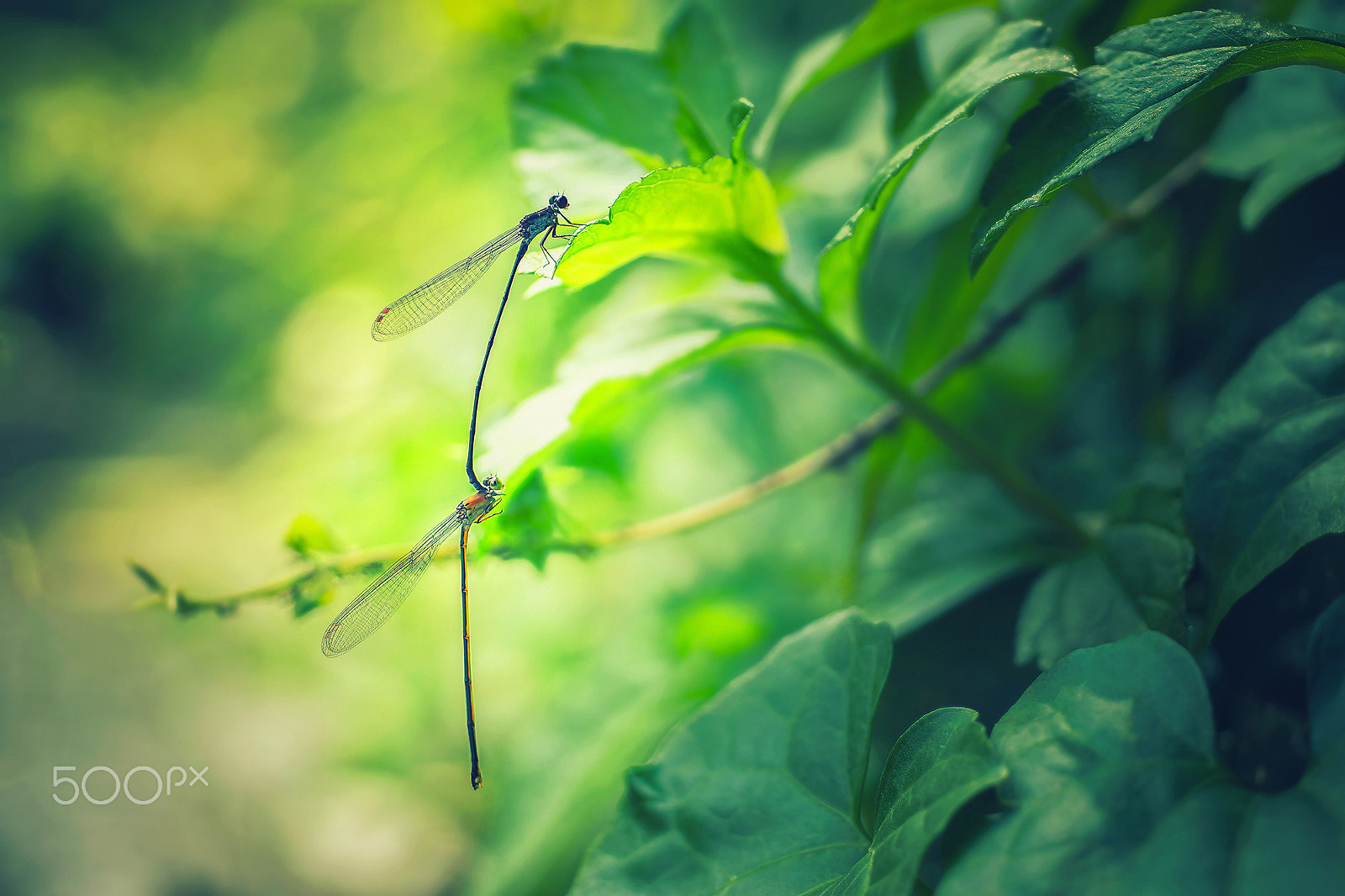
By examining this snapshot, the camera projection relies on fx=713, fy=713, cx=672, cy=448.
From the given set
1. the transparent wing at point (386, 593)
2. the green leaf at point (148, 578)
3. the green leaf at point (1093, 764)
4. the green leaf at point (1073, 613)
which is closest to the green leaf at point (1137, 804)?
the green leaf at point (1093, 764)

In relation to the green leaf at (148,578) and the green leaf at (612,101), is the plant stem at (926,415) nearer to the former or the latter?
the green leaf at (612,101)

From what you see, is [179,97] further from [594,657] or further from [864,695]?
[864,695]

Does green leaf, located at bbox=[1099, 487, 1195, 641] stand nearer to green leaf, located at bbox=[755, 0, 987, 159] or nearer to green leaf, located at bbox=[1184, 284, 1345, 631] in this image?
green leaf, located at bbox=[1184, 284, 1345, 631]

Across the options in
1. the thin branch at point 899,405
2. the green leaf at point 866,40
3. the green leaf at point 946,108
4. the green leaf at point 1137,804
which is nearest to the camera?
the green leaf at point 1137,804

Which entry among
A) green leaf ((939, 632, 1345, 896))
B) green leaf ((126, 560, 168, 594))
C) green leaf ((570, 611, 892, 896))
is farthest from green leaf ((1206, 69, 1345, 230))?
green leaf ((126, 560, 168, 594))

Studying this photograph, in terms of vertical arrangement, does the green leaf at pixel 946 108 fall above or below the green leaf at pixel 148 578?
below

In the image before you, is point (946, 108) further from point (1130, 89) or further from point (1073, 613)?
point (1073, 613)

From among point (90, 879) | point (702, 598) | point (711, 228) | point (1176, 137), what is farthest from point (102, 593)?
point (1176, 137)
